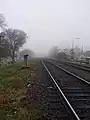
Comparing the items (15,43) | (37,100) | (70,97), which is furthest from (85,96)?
(15,43)

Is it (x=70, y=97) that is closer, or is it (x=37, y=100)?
(x=37, y=100)

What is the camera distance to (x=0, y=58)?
62.5 m

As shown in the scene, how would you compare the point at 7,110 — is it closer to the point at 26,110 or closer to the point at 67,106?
the point at 26,110

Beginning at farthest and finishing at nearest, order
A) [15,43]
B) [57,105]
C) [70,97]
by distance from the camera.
→ [15,43], [70,97], [57,105]

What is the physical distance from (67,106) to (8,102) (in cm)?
287

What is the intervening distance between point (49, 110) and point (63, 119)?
1.31 metres

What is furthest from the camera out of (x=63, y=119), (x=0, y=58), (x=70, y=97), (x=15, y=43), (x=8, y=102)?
(x=15, y=43)

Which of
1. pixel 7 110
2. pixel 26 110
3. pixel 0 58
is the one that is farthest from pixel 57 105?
pixel 0 58

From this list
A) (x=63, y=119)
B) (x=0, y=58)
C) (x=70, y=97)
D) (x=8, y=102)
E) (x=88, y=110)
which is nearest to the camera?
(x=63, y=119)

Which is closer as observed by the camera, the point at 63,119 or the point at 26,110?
the point at 63,119

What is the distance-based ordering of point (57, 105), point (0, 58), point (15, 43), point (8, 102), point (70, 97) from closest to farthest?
point (57, 105)
point (8, 102)
point (70, 97)
point (0, 58)
point (15, 43)

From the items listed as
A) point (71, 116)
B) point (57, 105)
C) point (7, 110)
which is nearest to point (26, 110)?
point (7, 110)

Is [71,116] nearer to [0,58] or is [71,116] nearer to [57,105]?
[57,105]

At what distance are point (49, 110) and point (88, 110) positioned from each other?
4.68 feet
